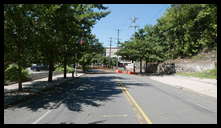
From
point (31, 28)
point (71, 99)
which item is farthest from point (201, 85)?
point (31, 28)

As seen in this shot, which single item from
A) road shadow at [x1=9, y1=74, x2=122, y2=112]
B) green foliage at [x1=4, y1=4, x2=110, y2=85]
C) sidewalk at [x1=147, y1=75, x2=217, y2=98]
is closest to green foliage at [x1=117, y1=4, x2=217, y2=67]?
sidewalk at [x1=147, y1=75, x2=217, y2=98]

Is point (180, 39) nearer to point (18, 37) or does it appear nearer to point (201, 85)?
point (201, 85)

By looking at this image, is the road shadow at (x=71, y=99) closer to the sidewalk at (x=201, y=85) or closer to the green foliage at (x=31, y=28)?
the green foliage at (x=31, y=28)

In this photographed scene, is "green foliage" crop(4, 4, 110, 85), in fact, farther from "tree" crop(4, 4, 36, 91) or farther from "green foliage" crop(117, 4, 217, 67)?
"green foliage" crop(117, 4, 217, 67)

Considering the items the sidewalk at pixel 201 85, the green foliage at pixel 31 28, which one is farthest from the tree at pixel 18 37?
the sidewalk at pixel 201 85

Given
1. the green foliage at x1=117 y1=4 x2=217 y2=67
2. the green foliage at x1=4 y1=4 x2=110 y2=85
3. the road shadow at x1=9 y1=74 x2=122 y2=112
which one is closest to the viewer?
the road shadow at x1=9 y1=74 x2=122 y2=112

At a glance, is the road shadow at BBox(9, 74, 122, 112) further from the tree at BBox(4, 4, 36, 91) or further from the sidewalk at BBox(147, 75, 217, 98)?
the sidewalk at BBox(147, 75, 217, 98)

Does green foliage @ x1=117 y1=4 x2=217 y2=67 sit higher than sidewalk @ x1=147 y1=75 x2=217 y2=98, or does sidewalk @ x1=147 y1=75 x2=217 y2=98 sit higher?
green foliage @ x1=117 y1=4 x2=217 y2=67

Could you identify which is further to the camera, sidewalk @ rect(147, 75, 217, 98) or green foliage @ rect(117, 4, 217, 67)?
green foliage @ rect(117, 4, 217, 67)

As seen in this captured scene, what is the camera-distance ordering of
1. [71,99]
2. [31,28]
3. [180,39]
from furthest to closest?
1. [180,39]
2. [31,28]
3. [71,99]

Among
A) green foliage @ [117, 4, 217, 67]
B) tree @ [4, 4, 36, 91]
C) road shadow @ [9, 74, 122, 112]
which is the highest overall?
green foliage @ [117, 4, 217, 67]

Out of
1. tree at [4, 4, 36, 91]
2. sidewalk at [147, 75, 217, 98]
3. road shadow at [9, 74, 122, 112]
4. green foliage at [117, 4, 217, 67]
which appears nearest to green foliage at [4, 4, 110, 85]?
tree at [4, 4, 36, 91]

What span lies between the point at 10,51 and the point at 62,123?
8617mm

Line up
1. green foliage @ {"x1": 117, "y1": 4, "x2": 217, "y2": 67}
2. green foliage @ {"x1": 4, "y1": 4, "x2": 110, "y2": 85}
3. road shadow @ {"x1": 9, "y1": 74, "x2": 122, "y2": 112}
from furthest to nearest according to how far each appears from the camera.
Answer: green foliage @ {"x1": 117, "y1": 4, "x2": 217, "y2": 67} → green foliage @ {"x1": 4, "y1": 4, "x2": 110, "y2": 85} → road shadow @ {"x1": 9, "y1": 74, "x2": 122, "y2": 112}
